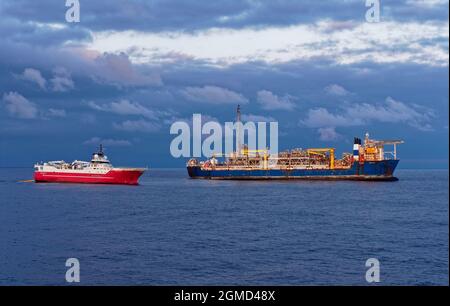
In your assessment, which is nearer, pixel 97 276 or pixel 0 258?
pixel 97 276

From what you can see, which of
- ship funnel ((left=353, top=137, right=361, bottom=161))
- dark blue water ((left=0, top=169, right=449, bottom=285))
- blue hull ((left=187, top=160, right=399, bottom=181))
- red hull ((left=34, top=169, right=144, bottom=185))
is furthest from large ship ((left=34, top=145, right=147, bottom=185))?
ship funnel ((left=353, top=137, right=361, bottom=161))

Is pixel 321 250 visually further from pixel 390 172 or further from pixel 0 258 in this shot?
pixel 390 172

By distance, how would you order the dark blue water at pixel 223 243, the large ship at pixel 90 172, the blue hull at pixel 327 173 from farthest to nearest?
the blue hull at pixel 327 173
the large ship at pixel 90 172
the dark blue water at pixel 223 243

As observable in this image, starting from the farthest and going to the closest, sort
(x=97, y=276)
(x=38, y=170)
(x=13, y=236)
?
(x=38, y=170) < (x=13, y=236) < (x=97, y=276)

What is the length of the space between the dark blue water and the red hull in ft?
150

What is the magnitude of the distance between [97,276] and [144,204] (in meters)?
44.9

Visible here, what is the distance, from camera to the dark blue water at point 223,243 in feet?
104

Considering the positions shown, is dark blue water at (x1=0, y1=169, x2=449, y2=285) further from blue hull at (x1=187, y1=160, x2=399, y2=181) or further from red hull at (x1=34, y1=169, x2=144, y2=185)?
blue hull at (x1=187, y1=160, x2=399, y2=181)

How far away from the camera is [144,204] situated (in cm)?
7631

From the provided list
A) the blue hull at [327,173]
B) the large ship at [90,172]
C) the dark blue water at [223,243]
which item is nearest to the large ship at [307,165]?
the blue hull at [327,173]

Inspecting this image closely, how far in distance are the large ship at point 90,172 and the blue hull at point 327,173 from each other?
34.6 m

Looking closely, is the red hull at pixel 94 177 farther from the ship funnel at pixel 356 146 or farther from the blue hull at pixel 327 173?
the ship funnel at pixel 356 146

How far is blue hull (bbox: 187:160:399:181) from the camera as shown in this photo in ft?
432
